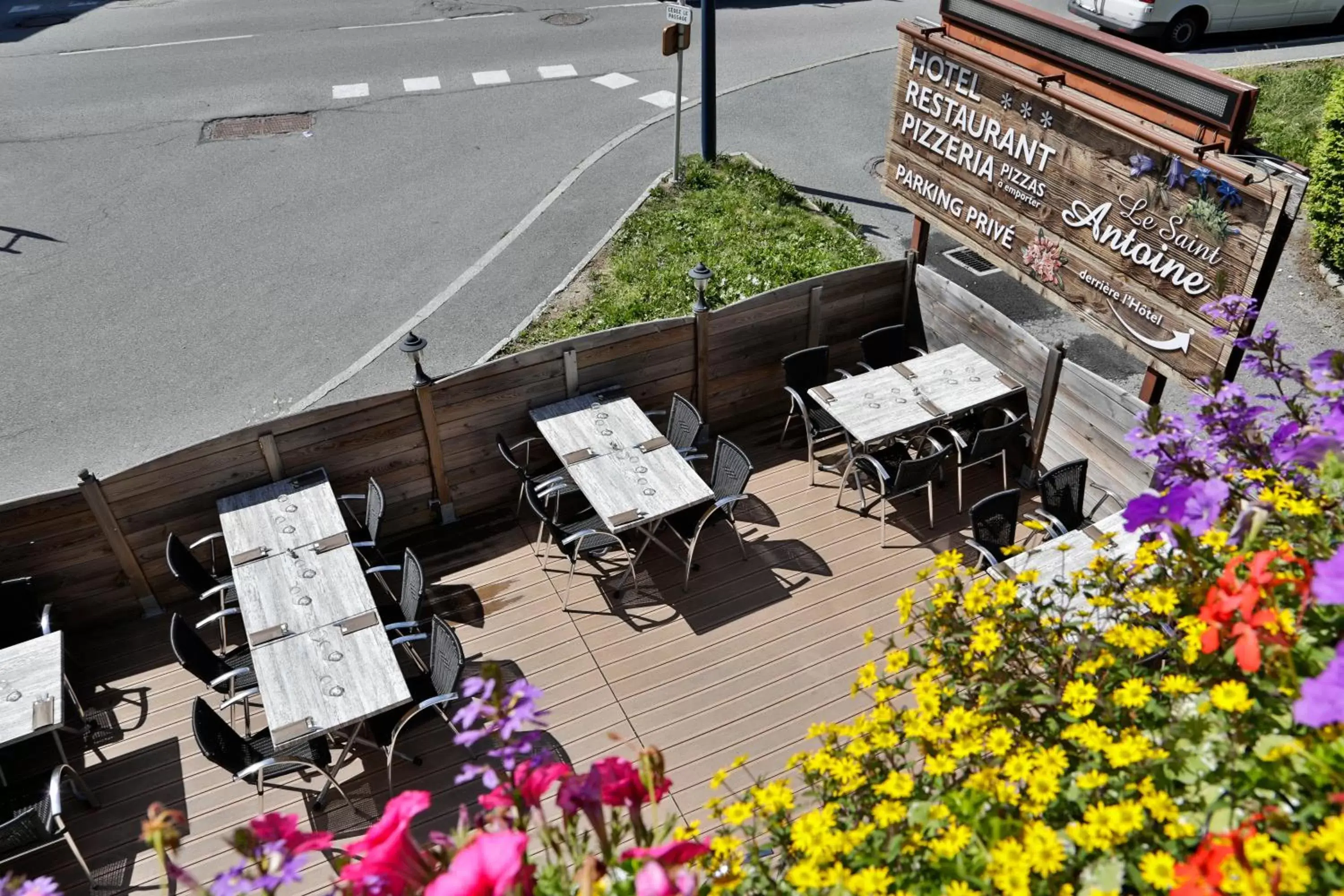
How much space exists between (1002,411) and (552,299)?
4441 mm

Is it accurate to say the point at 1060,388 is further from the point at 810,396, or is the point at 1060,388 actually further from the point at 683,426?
the point at 683,426

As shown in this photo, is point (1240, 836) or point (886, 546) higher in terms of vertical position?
point (1240, 836)

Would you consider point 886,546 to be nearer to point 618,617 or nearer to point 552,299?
point 618,617

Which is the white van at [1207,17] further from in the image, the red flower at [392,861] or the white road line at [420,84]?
the red flower at [392,861]

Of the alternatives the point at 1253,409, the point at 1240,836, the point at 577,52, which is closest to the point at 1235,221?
the point at 1253,409

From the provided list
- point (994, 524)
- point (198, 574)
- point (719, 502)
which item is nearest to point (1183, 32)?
point (994, 524)

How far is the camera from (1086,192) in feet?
22.1

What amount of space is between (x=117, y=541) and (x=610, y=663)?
10.6 feet

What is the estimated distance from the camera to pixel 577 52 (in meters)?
16.2

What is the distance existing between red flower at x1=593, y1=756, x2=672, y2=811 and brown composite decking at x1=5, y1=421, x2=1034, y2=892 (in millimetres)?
3697

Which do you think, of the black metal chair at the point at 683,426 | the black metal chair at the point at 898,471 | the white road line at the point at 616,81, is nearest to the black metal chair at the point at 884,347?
the black metal chair at the point at 898,471

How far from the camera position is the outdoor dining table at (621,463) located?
6664 mm

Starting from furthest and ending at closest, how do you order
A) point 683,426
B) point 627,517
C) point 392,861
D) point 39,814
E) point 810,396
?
point 810,396, point 683,426, point 627,517, point 39,814, point 392,861

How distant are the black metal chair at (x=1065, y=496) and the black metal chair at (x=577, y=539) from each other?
2755 mm
